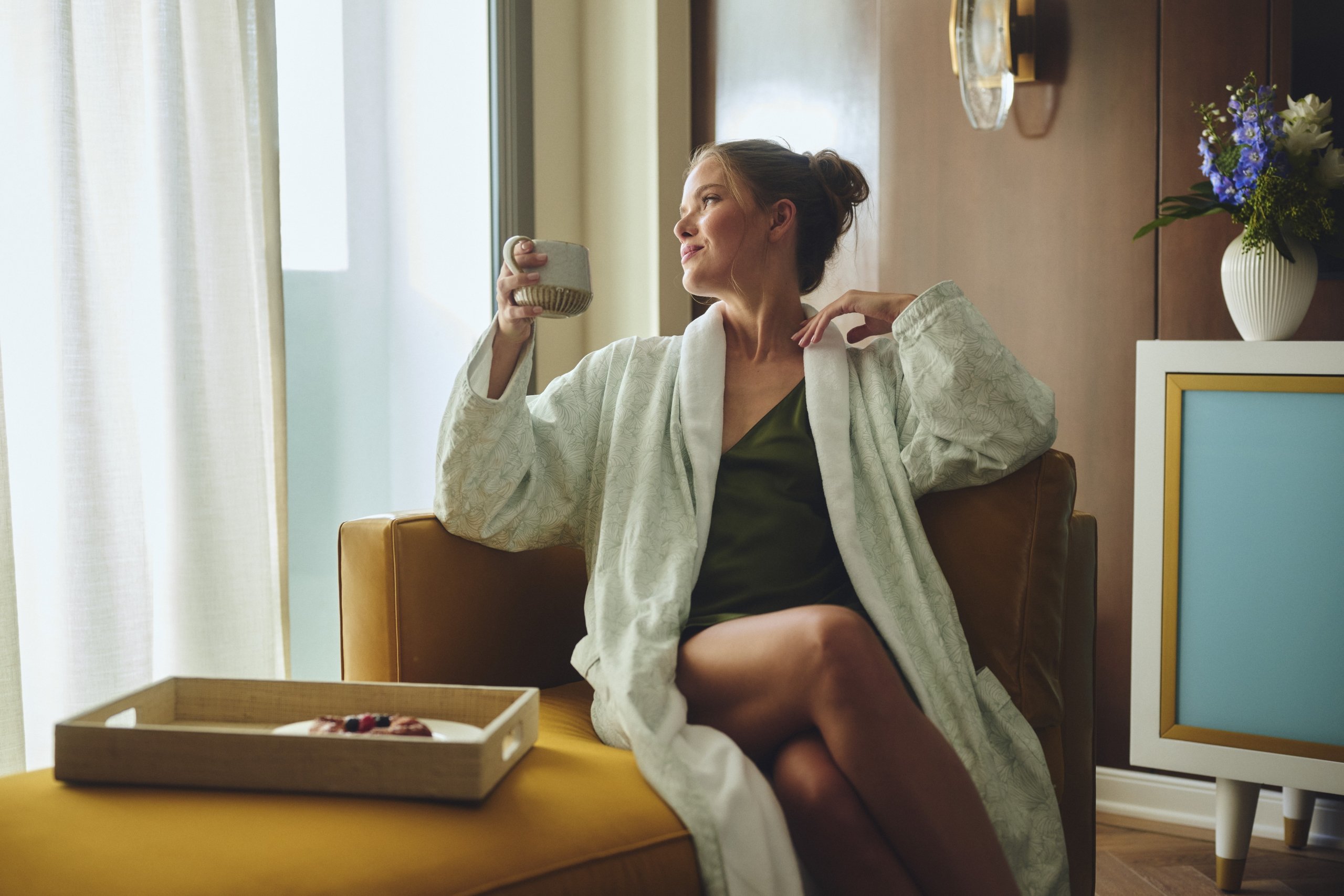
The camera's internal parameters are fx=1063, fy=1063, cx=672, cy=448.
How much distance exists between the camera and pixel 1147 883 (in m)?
2.06

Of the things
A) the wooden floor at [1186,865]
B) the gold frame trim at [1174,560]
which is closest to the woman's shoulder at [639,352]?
the gold frame trim at [1174,560]

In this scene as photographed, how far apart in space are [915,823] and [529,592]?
2.44 ft

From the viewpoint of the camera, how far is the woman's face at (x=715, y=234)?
172 centimetres

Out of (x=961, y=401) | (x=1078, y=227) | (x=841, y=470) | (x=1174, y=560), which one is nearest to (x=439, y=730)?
(x=841, y=470)

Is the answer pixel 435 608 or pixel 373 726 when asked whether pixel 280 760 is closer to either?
pixel 373 726

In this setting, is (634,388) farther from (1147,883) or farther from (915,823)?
(1147,883)

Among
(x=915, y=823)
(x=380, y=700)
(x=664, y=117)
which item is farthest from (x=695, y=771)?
(x=664, y=117)

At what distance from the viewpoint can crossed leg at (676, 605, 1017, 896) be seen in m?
1.18

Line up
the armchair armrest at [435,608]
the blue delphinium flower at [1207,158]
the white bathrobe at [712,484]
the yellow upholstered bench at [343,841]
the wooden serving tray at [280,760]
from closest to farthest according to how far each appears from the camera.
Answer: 1. the yellow upholstered bench at [343,841]
2. the wooden serving tray at [280,760]
3. the white bathrobe at [712,484]
4. the armchair armrest at [435,608]
5. the blue delphinium flower at [1207,158]

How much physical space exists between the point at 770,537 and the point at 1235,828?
1.19 meters

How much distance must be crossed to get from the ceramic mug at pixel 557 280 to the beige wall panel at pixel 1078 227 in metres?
1.32

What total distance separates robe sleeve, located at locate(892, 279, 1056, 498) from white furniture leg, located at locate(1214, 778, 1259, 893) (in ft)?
3.20

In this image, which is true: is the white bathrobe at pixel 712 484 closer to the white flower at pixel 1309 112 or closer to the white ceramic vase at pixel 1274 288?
the white ceramic vase at pixel 1274 288

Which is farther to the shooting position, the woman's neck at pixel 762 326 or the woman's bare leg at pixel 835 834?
the woman's neck at pixel 762 326
